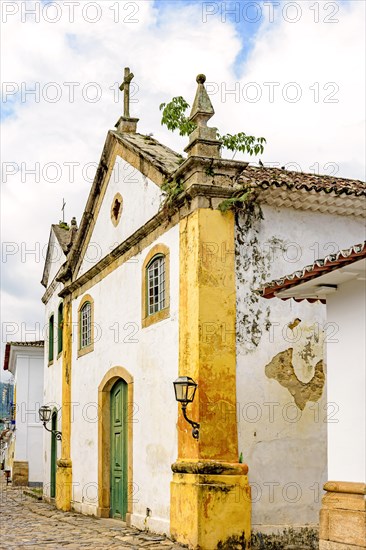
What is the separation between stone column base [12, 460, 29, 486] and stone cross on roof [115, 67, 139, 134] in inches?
662

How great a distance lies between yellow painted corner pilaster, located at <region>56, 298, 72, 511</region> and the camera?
16.8 metres

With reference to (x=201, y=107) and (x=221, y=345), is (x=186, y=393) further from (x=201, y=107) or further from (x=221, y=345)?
(x=201, y=107)

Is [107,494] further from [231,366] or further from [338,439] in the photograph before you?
[338,439]

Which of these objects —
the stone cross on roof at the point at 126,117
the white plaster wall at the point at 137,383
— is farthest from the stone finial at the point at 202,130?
the stone cross on roof at the point at 126,117

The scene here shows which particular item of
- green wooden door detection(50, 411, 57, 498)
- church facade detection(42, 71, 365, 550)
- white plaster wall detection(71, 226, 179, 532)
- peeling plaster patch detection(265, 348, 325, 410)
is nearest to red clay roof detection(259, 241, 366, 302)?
church facade detection(42, 71, 365, 550)

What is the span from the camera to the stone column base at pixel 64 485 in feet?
54.8

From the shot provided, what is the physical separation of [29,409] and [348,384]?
23.3 meters

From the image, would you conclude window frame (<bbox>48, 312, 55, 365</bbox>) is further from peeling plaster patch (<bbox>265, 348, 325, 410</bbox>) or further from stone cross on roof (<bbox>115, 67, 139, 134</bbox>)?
peeling plaster patch (<bbox>265, 348, 325, 410</bbox>)

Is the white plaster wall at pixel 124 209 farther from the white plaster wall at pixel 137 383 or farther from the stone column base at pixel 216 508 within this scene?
the stone column base at pixel 216 508

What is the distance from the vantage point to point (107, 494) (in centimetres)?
1438

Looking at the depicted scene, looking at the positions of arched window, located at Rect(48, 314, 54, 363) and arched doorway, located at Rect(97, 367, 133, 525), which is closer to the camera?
arched doorway, located at Rect(97, 367, 133, 525)

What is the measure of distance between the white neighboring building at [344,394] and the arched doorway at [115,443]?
568 centimetres

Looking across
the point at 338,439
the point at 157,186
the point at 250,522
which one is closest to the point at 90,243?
the point at 157,186

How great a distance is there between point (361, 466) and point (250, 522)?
299 centimetres
